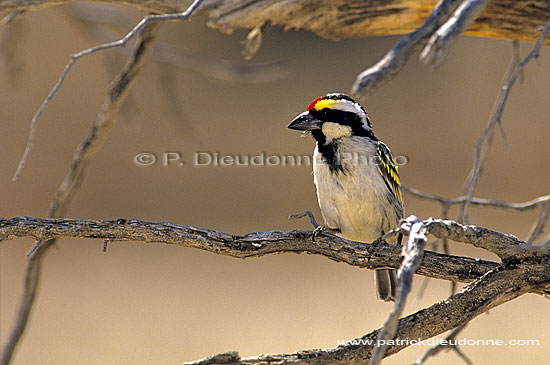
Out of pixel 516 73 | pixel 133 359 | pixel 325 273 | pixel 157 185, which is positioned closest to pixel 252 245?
pixel 516 73

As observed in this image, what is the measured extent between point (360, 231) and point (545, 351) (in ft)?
11.7

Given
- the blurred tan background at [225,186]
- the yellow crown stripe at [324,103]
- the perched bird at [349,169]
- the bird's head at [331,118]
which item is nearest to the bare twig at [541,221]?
the perched bird at [349,169]

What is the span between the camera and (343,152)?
3709 mm

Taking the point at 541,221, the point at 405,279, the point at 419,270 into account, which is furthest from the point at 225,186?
the point at 405,279

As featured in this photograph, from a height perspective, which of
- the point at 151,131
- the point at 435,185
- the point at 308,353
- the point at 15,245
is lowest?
the point at 308,353

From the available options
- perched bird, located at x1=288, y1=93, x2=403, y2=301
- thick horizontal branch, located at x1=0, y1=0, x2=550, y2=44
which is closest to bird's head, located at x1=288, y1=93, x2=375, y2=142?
perched bird, located at x1=288, y1=93, x2=403, y2=301

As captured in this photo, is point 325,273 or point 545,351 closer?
point 545,351

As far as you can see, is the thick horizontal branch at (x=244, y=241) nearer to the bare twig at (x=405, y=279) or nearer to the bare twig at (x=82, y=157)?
the bare twig at (x=405, y=279)

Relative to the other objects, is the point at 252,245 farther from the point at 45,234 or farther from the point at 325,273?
the point at 325,273

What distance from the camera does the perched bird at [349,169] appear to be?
145 inches

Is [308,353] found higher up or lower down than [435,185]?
lower down

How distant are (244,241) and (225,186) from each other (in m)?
7.39

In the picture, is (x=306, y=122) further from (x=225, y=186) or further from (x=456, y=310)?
(x=225, y=186)

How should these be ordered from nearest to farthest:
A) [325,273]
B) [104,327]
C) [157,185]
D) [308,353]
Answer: [308,353] → [104,327] → [325,273] → [157,185]
